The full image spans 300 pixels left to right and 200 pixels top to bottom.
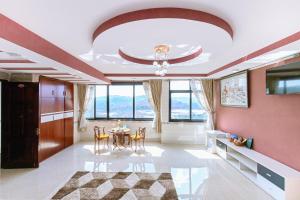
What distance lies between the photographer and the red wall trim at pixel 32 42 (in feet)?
6.85

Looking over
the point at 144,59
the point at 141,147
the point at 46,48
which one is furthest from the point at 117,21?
the point at 141,147

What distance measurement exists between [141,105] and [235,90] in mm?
3872

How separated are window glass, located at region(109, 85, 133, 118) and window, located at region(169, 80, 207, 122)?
5.81ft

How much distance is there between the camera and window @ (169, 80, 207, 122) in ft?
25.6

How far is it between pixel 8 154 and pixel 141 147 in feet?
12.8

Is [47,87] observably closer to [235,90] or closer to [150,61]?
[150,61]

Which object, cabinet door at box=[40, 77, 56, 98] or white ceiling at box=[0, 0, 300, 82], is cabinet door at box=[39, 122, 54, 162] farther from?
white ceiling at box=[0, 0, 300, 82]

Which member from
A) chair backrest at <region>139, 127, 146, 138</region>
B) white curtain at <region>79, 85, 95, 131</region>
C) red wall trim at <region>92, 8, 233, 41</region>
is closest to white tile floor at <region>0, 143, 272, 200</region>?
chair backrest at <region>139, 127, 146, 138</region>

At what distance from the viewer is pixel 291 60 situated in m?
3.52

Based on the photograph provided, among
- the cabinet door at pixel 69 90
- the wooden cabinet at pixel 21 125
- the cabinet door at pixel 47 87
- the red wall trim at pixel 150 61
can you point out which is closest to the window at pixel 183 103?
the red wall trim at pixel 150 61

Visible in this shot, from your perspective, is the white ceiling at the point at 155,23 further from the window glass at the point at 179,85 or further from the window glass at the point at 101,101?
the window glass at the point at 101,101

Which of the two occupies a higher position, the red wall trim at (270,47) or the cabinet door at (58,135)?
the red wall trim at (270,47)

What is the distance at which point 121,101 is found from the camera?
8266mm

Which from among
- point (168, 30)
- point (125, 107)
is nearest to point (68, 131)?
point (125, 107)
